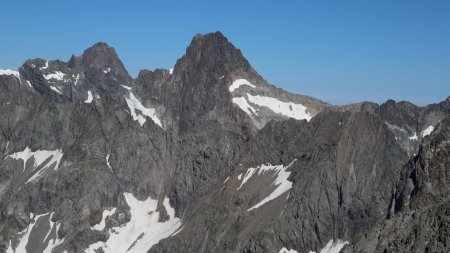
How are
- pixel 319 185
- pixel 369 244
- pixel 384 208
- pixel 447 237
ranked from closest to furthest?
pixel 447 237 → pixel 369 244 → pixel 384 208 → pixel 319 185

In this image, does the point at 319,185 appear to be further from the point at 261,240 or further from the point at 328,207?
the point at 261,240

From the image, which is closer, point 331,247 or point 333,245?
point 331,247

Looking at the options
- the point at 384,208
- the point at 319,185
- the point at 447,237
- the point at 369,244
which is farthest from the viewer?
the point at 319,185

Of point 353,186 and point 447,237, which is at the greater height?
point 353,186

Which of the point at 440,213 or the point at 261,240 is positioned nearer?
the point at 440,213

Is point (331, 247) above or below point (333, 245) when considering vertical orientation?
below

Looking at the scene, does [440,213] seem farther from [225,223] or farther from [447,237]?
[225,223]

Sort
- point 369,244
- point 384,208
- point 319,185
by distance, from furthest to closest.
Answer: point 319,185, point 384,208, point 369,244

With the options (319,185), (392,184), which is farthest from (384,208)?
(319,185)

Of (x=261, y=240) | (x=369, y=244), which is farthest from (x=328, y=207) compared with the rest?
(x=369, y=244)
